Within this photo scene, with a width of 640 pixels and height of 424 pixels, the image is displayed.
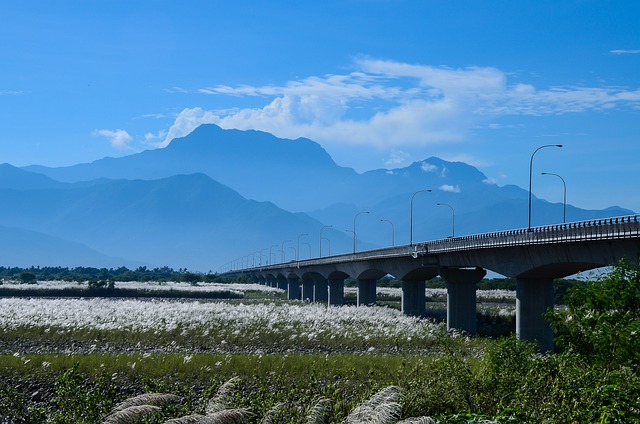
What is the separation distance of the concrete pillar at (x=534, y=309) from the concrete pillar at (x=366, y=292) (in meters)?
46.1

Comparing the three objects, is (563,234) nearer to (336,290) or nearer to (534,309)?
(534,309)

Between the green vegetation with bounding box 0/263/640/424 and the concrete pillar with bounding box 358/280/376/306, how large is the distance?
66.7m

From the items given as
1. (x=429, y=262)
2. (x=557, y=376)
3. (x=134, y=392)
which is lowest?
(x=134, y=392)

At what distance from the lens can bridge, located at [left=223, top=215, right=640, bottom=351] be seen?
45.6 metres

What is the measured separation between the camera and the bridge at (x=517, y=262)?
45562 mm

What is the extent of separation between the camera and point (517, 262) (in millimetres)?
58969

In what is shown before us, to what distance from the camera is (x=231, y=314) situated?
220 ft

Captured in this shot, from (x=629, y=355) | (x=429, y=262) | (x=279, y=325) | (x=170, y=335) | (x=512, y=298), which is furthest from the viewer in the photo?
(x=512, y=298)

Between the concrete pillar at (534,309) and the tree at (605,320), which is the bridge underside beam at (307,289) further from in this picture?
the tree at (605,320)

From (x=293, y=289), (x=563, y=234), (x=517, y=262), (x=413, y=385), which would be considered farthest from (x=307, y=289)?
(x=413, y=385)

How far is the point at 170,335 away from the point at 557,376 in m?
36.8

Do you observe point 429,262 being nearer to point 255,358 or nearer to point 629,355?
point 255,358

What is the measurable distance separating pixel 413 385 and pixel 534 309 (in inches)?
1355

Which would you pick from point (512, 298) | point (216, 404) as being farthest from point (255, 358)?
point (512, 298)
